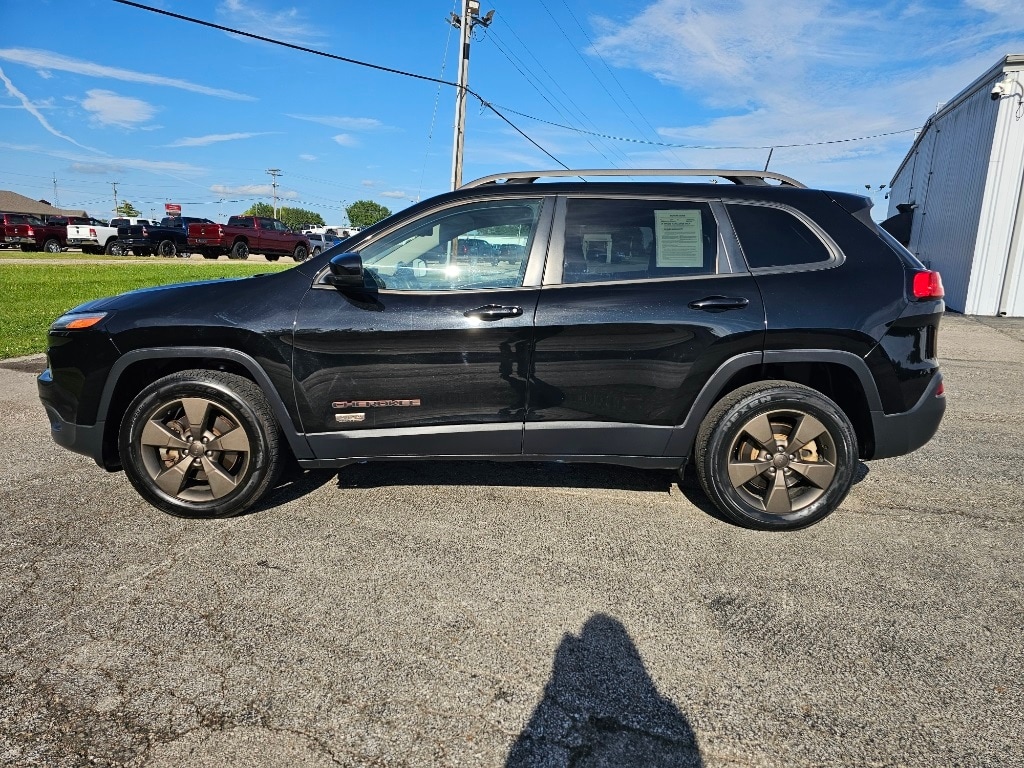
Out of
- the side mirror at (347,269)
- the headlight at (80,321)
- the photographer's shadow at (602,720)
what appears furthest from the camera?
the headlight at (80,321)

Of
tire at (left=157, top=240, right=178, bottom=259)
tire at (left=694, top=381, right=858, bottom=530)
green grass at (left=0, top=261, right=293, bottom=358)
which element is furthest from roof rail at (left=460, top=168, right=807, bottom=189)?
tire at (left=157, top=240, right=178, bottom=259)

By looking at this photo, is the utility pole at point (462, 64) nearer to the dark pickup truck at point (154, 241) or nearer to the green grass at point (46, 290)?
the green grass at point (46, 290)

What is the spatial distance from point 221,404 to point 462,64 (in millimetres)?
21190

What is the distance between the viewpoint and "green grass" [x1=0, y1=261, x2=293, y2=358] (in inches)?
345

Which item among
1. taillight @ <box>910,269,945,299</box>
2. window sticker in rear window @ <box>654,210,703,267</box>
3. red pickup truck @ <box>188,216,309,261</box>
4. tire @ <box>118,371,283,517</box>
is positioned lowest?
tire @ <box>118,371,283,517</box>

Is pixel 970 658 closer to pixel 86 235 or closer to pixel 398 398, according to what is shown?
pixel 398 398

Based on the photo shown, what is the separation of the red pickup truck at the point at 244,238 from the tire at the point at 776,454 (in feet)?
98.0

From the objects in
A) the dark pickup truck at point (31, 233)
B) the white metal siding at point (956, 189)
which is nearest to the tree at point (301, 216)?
the dark pickup truck at point (31, 233)

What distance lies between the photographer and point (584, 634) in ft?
8.13

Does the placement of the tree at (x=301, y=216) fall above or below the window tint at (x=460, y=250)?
above

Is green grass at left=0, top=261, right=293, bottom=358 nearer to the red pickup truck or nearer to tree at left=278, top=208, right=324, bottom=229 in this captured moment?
the red pickup truck

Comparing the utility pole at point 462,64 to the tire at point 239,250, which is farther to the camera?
the tire at point 239,250

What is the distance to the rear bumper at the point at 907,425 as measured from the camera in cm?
336

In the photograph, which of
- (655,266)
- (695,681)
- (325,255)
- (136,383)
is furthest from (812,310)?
(136,383)
